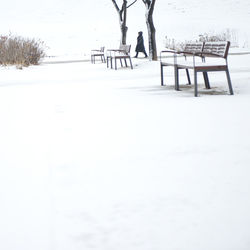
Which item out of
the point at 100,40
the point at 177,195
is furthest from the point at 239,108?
the point at 100,40

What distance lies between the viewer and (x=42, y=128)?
582cm

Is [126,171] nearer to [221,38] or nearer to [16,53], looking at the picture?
[16,53]

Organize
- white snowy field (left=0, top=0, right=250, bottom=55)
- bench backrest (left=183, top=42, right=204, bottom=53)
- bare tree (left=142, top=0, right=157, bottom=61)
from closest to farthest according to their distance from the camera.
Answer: bench backrest (left=183, top=42, right=204, bottom=53), bare tree (left=142, top=0, right=157, bottom=61), white snowy field (left=0, top=0, right=250, bottom=55)

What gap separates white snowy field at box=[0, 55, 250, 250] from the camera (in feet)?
8.71

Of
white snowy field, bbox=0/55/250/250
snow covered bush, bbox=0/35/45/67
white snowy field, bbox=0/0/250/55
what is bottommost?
white snowy field, bbox=0/55/250/250

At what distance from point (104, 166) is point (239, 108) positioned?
11.2 ft

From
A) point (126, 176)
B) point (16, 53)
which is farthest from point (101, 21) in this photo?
point (126, 176)

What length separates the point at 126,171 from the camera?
386 centimetres

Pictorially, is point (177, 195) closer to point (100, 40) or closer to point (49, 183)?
point (49, 183)

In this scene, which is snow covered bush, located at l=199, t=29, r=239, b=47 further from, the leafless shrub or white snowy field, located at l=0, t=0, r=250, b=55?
white snowy field, located at l=0, t=0, r=250, b=55

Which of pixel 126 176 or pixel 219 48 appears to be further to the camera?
pixel 219 48

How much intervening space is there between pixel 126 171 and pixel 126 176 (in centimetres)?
14

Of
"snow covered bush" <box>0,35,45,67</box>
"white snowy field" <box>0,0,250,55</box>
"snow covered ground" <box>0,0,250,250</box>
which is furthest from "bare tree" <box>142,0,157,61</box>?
"snow covered ground" <box>0,0,250,250</box>

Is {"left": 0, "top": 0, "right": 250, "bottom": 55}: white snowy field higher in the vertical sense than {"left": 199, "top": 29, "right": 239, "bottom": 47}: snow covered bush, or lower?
higher
